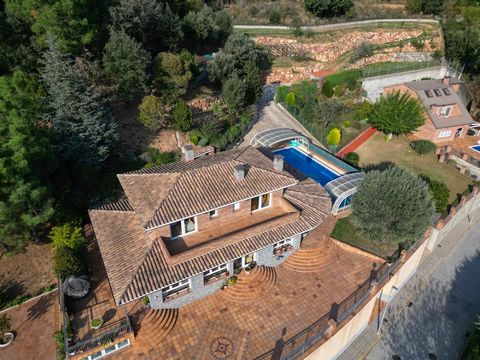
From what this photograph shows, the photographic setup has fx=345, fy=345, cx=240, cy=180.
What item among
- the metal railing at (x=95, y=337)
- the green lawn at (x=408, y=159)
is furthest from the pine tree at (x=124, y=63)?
the green lawn at (x=408, y=159)

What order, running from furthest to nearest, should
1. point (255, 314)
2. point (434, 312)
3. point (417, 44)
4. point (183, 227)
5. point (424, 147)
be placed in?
point (417, 44)
point (424, 147)
point (434, 312)
point (183, 227)
point (255, 314)

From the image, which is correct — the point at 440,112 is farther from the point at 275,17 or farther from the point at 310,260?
the point at 275,17

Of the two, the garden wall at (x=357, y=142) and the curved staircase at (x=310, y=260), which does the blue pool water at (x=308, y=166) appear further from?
the curved staircase at (x=310, y=260)

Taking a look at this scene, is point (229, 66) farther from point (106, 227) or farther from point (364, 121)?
point (106, 227)

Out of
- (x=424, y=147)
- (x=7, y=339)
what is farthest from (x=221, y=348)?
(x=424, y=147)

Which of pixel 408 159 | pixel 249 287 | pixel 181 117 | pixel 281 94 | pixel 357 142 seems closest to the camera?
pixel 249 287
